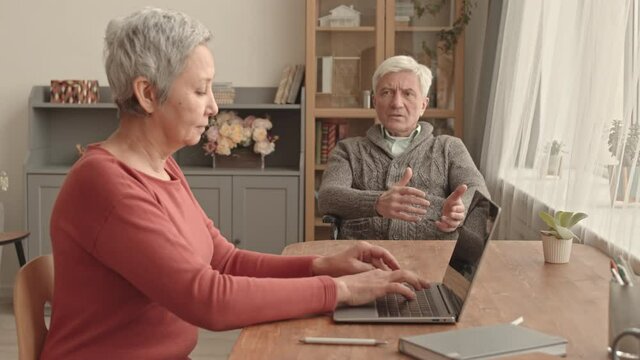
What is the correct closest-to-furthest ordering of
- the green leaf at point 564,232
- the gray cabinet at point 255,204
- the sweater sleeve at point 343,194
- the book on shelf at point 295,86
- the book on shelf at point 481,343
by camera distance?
the book on shelf at point 481,343, the green leaf at point 564,232, the sweater sleeve at point 343,194, the gray cabinet at point 255,204, the book on shelf at point 295,86

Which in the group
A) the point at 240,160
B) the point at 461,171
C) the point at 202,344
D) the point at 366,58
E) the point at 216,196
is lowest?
the point at 202,344

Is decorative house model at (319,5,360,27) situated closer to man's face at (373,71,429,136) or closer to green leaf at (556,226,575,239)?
man's face at (373,71,429,136)

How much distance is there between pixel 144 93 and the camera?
1.83 m

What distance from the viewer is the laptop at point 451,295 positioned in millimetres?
1768

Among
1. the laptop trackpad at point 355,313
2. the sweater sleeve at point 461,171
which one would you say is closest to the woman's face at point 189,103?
the laptop trackpad at point 355,313

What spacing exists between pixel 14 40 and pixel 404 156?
2.83 metres

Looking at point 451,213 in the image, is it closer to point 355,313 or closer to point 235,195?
point 355,313

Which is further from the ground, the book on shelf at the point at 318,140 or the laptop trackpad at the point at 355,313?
the laptop trackpad at the point at 355,313

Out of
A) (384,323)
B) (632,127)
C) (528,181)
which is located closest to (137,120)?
(384,323)

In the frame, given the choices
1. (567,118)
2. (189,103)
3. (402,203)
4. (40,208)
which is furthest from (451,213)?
(40,208)

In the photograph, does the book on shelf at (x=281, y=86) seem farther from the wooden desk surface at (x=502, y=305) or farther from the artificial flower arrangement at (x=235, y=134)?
the wooden desk surface at (x=502, y=305)

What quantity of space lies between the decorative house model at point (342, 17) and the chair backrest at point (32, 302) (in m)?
3.05

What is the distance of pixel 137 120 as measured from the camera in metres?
1.87

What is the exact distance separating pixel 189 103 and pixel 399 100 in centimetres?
164
